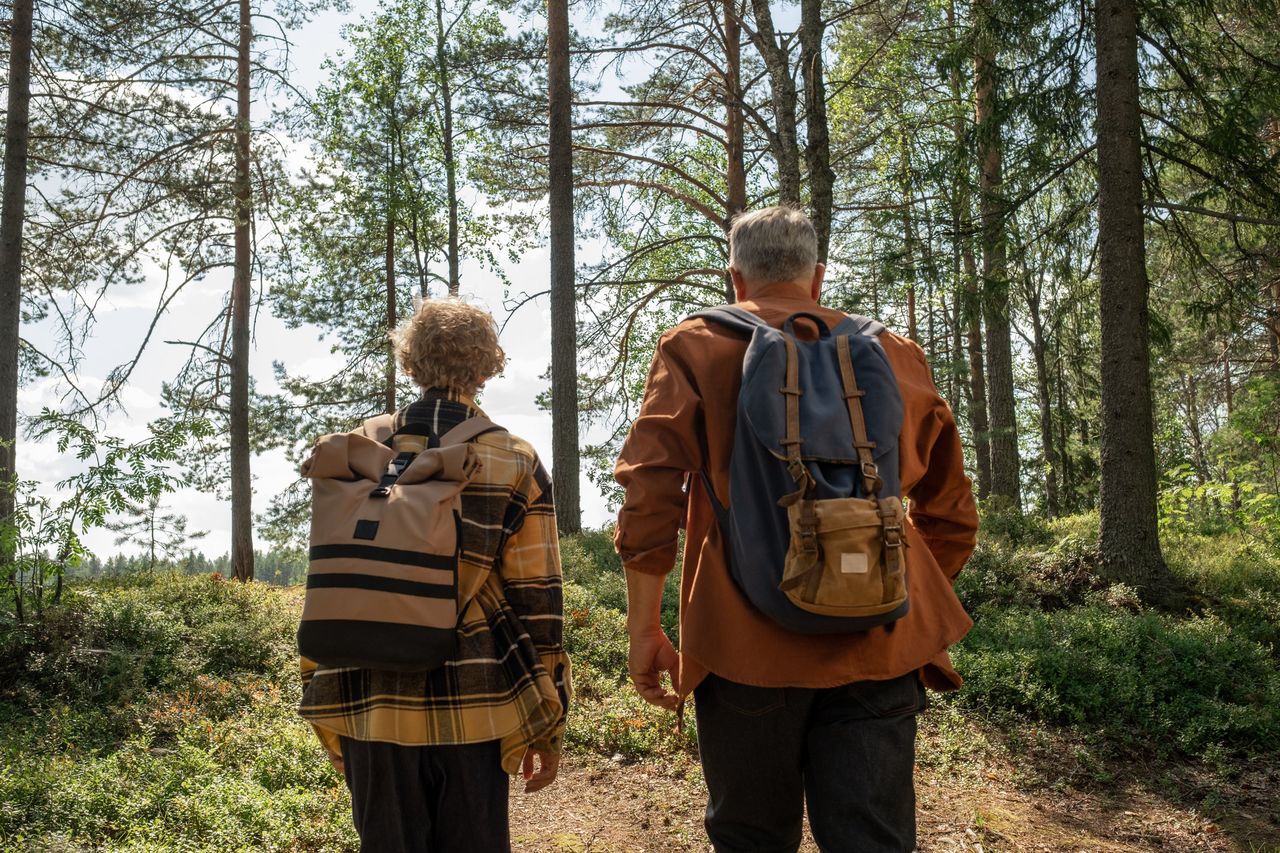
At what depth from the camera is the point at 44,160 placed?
13758mm

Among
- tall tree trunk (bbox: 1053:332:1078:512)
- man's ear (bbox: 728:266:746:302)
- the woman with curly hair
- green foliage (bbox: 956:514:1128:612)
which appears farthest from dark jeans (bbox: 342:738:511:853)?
tall tree trunk (bbox: 1053:332:1078:512)

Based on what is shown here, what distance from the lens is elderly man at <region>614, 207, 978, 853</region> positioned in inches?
83.2

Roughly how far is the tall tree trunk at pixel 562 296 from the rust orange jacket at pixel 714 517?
1118 centimetres

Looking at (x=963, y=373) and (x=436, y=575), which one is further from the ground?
(x=963, y=373)

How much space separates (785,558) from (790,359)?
18.4 inches

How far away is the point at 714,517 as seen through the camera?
2312 millimetres

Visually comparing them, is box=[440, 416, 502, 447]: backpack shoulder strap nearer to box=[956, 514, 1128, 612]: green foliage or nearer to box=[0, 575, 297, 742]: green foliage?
box=[0, 575, 297, 742]: green foliage

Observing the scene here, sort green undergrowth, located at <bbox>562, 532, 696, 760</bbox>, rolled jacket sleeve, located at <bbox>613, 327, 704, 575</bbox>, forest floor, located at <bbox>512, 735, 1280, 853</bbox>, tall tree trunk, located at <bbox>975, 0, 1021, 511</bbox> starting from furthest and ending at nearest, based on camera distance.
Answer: tall tree trunk, located at <bbox>975, 0, 1021, 511</bbox> < green undergrowth, located at <bbox>562, 532, 696, 760</bbox> < forest floor, located at <bbox>512, 735, 1280, 853</bbox> < rolled jacket sleeve, located at <bbox>613, 327, 704, 575</bbox>

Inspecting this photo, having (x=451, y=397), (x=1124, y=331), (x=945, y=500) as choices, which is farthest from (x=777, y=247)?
(x=1124, y=331)

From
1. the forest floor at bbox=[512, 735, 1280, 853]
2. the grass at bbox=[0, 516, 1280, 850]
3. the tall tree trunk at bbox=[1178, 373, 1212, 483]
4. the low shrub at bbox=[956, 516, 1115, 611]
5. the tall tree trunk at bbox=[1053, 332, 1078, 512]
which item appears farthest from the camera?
the tall tree trunk at bbox=[1178, 373, 1212, 483]

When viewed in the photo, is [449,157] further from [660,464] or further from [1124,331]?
[660,464]

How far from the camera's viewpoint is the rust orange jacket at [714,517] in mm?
2123


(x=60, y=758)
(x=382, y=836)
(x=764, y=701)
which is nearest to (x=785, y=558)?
(x=764, y=701)

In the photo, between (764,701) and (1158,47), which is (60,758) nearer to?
(764,701)
